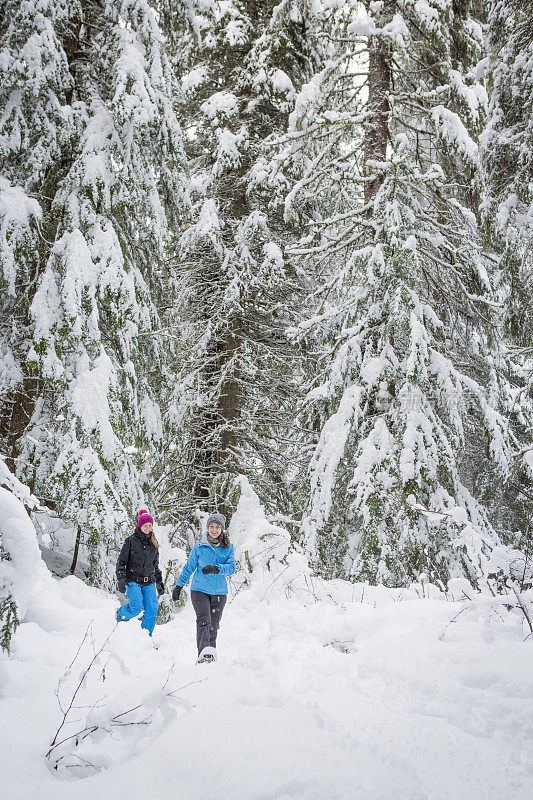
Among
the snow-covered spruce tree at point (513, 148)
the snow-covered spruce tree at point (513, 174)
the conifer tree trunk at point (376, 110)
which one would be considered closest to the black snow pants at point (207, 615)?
the snow-covered spruce tree at point (513, 174)

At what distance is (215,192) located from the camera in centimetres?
1084

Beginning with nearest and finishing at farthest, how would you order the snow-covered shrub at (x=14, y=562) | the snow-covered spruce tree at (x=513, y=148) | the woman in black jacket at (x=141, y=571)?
the snow-covered shrub at (x=14, y=562) < the woman in black jacket at (x=141, y=571) < the snow-covered spruce tree at (x=513, y=148)

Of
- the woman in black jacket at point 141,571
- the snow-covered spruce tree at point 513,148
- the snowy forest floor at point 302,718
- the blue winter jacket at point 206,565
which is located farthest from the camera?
the snow-covered spruce tree at point 513,148

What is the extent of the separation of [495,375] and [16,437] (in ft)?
25.3

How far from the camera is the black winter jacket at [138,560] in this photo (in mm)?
6523

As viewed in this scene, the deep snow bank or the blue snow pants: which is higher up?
the deep snow bank

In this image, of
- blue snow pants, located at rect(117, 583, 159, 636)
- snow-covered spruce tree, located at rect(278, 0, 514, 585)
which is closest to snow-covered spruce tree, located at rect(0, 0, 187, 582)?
blue snow pants, located at rect(117, 583, 159, 636)

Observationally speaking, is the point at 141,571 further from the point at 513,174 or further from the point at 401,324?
the point at 513,174

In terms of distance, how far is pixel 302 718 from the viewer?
9.29 feet

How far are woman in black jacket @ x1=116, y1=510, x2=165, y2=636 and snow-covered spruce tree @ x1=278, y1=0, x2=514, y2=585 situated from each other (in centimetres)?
237

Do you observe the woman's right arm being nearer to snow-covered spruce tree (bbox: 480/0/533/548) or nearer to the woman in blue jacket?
the woman in blue jacket

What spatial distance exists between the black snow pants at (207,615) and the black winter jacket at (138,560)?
1563 mm

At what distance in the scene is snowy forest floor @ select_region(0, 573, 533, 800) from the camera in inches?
89.7

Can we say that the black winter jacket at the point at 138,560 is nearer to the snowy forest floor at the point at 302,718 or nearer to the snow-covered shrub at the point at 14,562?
the snowy forest floor at the point at 302,718
